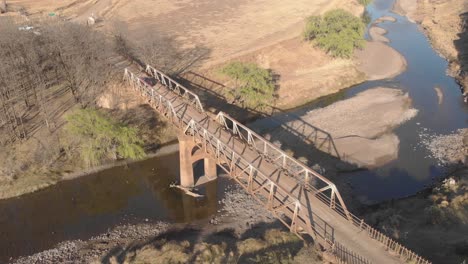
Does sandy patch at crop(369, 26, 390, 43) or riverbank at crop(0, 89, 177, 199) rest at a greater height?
sandy patch at crop(369, 26, 390, 43)

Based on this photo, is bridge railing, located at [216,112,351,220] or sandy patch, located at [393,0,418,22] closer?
bridge railing, located at [216,112,351,220]

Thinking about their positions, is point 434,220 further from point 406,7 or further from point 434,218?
point 406,7

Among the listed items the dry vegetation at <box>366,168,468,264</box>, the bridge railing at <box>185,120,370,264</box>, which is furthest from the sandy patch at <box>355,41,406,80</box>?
the bridge railing at <box>185,120,370,264</box>

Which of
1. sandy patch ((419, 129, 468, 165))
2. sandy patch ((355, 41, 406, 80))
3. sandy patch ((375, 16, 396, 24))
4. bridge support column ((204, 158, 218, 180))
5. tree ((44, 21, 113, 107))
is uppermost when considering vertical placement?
tree ((44, 21, 113, 107))

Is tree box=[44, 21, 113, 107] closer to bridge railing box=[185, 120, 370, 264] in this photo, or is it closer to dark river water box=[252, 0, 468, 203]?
bridge railing box=[185, 120, 370, 264]

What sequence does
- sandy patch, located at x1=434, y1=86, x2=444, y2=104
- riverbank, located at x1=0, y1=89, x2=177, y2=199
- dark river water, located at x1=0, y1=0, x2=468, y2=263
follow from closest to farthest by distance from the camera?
dark river water, located at x1=0, y1=0, x2=468, y2=263
riverbank, located at x1=0, y1=89, x2=177, y2=199
sandy patch, located at x1=434, y1=86, x2=444, y2=104

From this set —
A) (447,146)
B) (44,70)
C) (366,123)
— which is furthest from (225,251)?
(44,70)

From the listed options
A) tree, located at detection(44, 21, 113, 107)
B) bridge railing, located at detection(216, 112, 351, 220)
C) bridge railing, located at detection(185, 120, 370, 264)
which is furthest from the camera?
tree, located at detection(44, 21, 113, 107)
